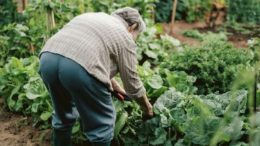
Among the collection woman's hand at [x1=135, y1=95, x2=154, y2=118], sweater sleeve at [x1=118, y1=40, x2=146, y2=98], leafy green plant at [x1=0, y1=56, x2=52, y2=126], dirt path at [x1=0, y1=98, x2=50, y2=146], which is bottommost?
dirt path at [x1=0, y1=98, x2=50, y2=146]

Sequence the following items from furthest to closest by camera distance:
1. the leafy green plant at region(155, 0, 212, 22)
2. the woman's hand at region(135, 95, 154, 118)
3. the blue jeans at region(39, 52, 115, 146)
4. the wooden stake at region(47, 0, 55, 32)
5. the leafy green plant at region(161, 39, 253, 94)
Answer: the leafy green plant at region(155, 0, 212, 22) → the wooden stake at region(47, 0, 55, 32) → the leafy green plant at region(161, 39, 253, 94) → the woman's hand at region(135, 95, 154, 118) → the blue jeans at region(39, 52, 115, 146)

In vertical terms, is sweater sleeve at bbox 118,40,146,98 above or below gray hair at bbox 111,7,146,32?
below

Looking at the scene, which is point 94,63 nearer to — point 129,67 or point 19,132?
point 129,67

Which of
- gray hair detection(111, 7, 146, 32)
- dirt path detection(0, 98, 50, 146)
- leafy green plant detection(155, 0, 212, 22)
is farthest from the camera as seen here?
leafy green plant detection(155, 0, 212, 22)

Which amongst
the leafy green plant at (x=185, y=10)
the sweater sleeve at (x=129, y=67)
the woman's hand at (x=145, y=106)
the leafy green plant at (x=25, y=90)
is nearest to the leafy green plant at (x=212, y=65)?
the woman's hand at (x=145, y=106)

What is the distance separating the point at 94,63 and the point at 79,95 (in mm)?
264

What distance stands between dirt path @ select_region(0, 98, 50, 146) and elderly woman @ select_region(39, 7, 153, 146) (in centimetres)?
109

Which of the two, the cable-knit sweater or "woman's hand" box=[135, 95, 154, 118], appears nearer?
the cable-knit sweater

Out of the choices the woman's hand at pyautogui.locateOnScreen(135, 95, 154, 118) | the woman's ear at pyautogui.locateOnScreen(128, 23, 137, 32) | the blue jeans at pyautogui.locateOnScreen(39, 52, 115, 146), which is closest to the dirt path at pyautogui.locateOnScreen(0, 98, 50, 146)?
the blue jeans at pyautogui.locateOnScreen(39, 52, 115, 146)

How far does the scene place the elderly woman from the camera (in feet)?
10.6

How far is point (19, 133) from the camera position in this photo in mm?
4719

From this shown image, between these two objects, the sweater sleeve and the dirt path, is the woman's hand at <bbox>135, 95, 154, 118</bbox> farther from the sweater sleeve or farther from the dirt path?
the dirt path

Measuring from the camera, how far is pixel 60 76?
3256mm

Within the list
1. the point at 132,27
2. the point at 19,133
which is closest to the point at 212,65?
the point at 132,27
